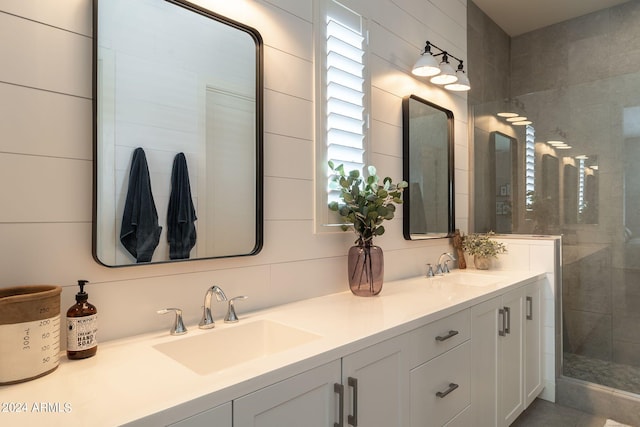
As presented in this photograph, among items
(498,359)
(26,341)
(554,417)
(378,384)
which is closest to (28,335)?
(26,341)

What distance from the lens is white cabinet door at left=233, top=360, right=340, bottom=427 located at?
0.85 meters

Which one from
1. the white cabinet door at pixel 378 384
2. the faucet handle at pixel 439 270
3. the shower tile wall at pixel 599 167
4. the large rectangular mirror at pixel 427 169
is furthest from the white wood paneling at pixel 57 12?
the shower tile wall at pixel 599 167

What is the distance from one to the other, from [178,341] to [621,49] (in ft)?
12.0

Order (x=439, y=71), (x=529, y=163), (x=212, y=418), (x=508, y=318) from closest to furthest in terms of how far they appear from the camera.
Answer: (x=212, y=418)
(x=508, y=318)
(x=439, y=71)
(x=529, y=163)

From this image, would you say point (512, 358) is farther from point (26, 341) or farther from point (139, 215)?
point (26, 341)

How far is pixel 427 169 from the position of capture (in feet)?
7.91

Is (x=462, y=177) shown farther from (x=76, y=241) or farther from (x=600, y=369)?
(x=76, y=241)

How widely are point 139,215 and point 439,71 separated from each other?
73.5 inches

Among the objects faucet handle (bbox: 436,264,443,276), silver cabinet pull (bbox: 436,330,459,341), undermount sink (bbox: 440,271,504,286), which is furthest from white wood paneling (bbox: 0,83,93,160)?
faucet handle (bbox: 436,264,443,276)

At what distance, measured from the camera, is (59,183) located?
3.32 ft

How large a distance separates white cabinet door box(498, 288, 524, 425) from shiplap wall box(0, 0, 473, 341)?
573 mm

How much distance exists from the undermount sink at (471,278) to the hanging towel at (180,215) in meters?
1.51

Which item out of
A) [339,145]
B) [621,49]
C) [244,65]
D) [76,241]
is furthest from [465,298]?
[621,49]

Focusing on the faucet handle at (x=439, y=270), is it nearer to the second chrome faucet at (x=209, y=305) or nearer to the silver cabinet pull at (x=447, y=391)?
the silver cabinet pull at (x=447, y=391)
